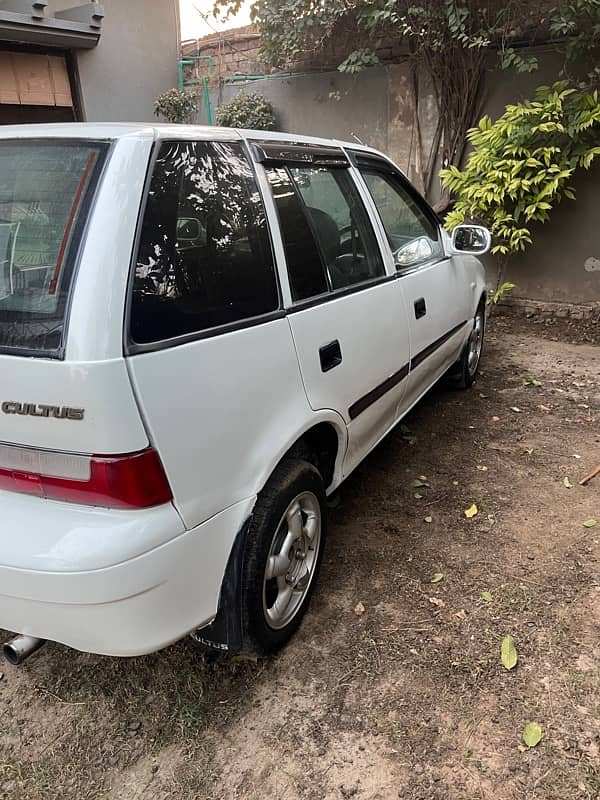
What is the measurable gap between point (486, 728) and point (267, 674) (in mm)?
773

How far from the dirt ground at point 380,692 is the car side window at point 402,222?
1.41m

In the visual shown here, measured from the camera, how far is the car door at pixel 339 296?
7.39 feet

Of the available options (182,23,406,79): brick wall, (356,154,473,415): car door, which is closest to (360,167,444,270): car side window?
(356,154,473,415): car door

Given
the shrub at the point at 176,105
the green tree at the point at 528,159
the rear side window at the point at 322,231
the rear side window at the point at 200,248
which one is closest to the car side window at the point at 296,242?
the rear side window at the point at 322,231

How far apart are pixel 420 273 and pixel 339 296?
1.02m

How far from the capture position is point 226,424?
1788 millimetres

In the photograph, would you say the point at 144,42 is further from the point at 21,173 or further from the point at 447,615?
the point at 447,615

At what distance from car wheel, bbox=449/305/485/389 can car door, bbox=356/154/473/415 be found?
1.62 feet

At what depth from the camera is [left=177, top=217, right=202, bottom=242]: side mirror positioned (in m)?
1.76

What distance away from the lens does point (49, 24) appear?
6.74 meters

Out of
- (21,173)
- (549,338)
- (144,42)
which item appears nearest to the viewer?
(21,173)

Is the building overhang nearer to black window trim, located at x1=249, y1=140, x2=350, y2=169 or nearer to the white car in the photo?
black window trim, located at x1=249, y1=140, x2=350, y2=169

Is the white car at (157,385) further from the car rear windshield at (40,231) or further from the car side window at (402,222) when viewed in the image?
the car side window at (402,222)

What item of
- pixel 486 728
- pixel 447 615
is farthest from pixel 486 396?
pixel 486 728
